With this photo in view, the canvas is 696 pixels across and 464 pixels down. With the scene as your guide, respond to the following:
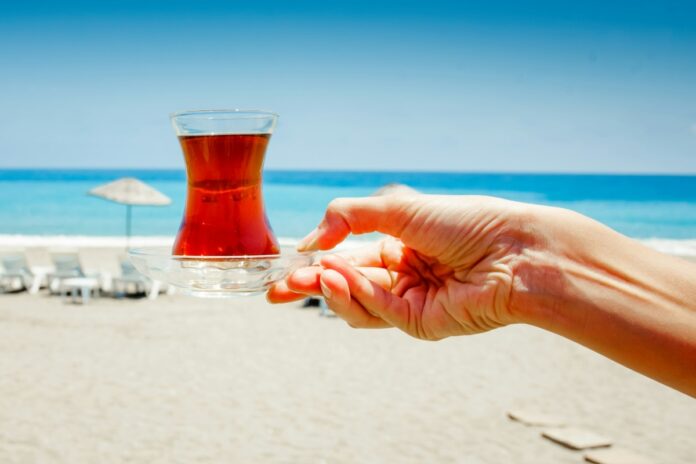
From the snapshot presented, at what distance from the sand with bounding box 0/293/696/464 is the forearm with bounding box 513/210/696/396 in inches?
177

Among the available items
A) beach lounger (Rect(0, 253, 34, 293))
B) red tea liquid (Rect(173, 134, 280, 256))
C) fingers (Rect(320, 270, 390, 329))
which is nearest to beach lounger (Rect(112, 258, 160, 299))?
beach lounger (Rect(0, 253, 34, 293))

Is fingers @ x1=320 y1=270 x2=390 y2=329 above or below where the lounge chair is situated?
above

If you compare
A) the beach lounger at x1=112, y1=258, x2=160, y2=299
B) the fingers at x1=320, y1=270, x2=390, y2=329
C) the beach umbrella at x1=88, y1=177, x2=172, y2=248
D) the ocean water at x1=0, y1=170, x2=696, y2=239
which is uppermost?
the fingers at x1=320, y1=270, x2=390, y2=329

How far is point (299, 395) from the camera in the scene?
7.91m

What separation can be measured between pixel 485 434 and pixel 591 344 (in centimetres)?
518

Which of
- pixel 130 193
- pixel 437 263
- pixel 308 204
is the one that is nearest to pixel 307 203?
pixel 308 204

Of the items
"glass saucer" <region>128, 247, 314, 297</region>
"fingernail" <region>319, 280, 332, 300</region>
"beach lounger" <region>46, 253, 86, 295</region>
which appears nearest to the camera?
"glass saucer" <region>128, 247, 314, 297</region>

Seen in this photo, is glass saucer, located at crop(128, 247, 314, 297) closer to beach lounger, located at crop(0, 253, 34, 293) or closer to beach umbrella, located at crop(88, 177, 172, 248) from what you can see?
beach lounger, located at crop(0, 253, 34, 293)

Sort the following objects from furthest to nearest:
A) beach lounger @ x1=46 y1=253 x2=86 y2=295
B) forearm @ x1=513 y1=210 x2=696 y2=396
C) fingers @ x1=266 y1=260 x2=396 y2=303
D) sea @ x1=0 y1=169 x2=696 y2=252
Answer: sea @ x1=0 y1=169 x2=696 y2=252
beach lounger @ x1=46 y1=253 x2=86 y2=295
fingers @ x1=266 y1=260 x2=396 y2=303
forearm @ x1=513 y1=210 x2=696 y2=396

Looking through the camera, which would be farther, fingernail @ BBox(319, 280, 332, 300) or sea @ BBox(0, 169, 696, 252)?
sea @ BBox(0, 169, 696, 252)

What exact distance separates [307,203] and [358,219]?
6233 cm

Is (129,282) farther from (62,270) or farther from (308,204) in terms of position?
(308,204)

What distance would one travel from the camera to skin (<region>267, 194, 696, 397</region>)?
6.52 ft

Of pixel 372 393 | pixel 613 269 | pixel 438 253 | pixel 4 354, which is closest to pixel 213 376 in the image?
pixel 372 393
